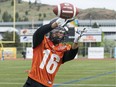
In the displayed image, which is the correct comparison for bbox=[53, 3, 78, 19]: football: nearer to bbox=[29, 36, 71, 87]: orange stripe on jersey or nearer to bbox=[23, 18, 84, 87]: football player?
bbox=[23, 18, 84, 87]: football player

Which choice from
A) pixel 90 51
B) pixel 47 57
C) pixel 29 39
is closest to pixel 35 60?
pixel 47 57

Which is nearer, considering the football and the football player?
the football

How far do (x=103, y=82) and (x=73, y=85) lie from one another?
1.60 meters

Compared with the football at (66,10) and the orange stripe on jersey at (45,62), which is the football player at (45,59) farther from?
the football at (66,10)

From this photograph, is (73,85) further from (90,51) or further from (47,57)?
(90,51)

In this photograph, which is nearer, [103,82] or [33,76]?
[33,76]

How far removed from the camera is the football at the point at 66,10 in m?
6.60

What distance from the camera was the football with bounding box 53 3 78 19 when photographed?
6.60m

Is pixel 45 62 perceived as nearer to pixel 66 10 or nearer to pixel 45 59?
pixel 45 59

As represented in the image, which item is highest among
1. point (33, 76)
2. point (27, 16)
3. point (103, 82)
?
point (33, 76)

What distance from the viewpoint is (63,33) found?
7156mm

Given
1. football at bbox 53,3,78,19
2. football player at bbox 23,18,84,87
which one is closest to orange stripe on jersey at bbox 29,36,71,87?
football player at bbox 23,18,84,87

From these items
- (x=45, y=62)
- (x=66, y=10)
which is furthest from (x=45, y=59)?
(x=66, y=10)

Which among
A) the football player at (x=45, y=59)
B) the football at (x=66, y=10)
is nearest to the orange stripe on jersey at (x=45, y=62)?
the football player at (x=45, y=59)
